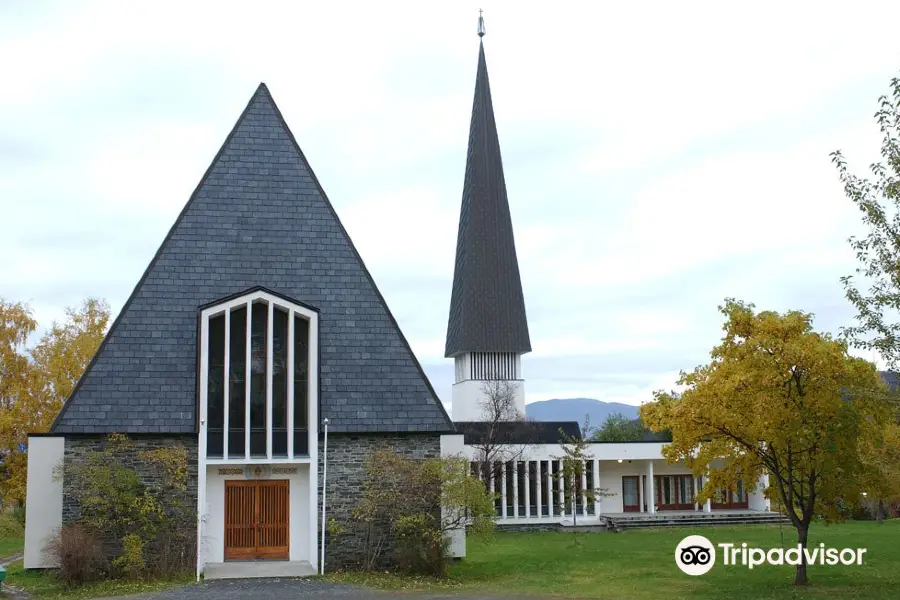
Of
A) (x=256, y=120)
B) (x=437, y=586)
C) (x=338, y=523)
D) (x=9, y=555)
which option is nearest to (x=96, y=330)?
(x=9, y=555)

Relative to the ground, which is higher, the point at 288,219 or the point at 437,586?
the point at 288,219

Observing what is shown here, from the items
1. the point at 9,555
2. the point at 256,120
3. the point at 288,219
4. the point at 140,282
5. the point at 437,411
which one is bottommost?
the point at 9,555

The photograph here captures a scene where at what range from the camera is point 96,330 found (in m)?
40.1

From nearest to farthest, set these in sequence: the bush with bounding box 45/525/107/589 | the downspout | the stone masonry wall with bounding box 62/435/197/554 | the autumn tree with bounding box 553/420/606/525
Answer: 1. the bush with bounding box 45/525/107/589
2. the stone masonry wall with bounding box 62/435/197/554
3. the downspout
4. the autumn tree with bounding box 553/420/606/525

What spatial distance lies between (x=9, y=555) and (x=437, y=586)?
15.5m

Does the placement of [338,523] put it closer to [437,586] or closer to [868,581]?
[437,586]

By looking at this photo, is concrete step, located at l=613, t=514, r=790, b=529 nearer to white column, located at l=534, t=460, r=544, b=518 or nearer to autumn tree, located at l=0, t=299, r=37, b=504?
white column, located at l=534, t=460, r=544, b=518

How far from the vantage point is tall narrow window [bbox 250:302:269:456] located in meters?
21.0

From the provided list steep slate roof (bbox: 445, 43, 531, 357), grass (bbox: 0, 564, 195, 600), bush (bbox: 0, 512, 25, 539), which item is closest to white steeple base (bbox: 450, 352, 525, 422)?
steep slate roof (bbox: 445, 43, 531, 357)

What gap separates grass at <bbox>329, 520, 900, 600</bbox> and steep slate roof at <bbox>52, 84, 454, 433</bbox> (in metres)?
3.95

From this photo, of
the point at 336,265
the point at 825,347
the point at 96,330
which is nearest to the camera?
the point at 825,347

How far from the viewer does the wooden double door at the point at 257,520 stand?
69.2 ft

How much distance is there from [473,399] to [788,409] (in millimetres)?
38256

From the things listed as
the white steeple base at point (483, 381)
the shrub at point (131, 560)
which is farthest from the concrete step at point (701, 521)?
the shrub at point (131, 560)
